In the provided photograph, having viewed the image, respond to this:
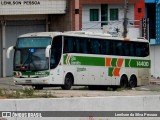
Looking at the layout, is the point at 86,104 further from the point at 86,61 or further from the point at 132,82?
the point at 132,82

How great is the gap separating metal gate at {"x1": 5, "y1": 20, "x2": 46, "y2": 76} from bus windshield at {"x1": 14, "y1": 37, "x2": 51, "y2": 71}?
17.8 metres

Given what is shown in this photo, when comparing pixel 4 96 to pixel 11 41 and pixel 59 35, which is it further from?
pixel 11 41

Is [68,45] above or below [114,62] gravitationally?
above

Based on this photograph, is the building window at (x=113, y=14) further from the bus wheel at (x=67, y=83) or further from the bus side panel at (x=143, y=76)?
the bus wheel at (x=67, y=83)

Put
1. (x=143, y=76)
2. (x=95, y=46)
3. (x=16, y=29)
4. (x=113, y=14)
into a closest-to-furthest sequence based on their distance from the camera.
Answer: (x=95, y=46) < (x=143, y=76) < (x=16, y=29) < (x=113, y=14)

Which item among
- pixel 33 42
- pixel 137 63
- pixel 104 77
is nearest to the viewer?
pixel 33 42

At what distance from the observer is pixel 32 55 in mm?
28469

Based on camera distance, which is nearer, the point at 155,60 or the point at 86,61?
the point at 86,61

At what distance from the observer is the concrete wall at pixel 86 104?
1619 cm

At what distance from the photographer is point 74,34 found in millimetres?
29781

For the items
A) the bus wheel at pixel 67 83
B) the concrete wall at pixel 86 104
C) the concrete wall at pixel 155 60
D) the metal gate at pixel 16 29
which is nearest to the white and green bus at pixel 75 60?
the bus wheel at pixel 67 83

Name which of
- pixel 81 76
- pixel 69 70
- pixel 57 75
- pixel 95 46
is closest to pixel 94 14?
pixel 95 46

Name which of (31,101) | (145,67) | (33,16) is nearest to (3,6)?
(33,16)

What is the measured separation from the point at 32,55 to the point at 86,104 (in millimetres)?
12347
